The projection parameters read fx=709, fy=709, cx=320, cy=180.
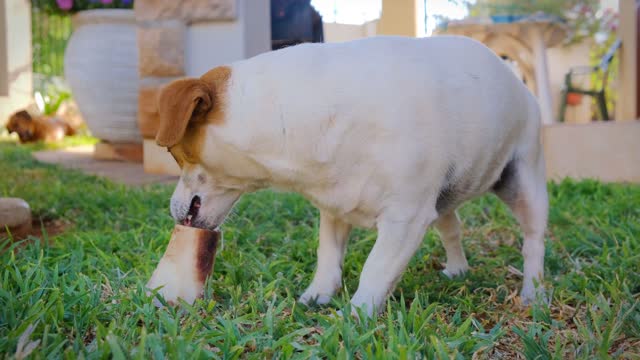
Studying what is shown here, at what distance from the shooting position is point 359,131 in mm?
1637

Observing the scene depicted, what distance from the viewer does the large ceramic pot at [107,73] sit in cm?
554

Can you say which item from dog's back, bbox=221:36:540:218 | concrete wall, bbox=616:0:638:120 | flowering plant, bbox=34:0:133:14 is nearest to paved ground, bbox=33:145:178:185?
flowering plant, bbox=34:0:133:14

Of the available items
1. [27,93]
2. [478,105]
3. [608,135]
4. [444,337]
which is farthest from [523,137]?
[27,93]

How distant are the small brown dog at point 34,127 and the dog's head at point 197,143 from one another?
6.69 meters

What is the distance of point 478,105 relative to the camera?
175cm

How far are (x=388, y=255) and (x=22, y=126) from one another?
7.17 metres

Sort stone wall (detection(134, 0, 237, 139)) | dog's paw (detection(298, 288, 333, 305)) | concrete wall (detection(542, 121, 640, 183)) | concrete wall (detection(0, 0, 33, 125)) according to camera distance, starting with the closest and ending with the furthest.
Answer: dog's paw (detection(298, 288, 333, 305))
concrete wall (detection(542, 121, 640, 183))
stone wall (detection(134, 0, 237, 139))
concrete wall (detection(0, 0, 33, 125))

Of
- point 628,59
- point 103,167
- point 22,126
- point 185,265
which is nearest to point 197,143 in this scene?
point 185,265

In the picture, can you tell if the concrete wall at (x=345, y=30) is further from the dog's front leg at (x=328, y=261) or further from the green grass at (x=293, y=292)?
the dog's front leg at (x=328, y=261)

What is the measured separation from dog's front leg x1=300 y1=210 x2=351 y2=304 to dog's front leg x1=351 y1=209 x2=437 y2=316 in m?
0.29

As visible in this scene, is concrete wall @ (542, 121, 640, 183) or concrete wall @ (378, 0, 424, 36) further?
concrete wall @ (542, 121, 640, 183)

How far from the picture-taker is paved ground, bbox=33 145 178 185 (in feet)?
14.3

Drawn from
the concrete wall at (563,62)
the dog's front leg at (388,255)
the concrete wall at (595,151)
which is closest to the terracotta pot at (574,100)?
the concrete wall at (563,62)

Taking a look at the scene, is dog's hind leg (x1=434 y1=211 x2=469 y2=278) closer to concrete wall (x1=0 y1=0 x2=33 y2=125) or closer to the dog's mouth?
the dog's mouth
